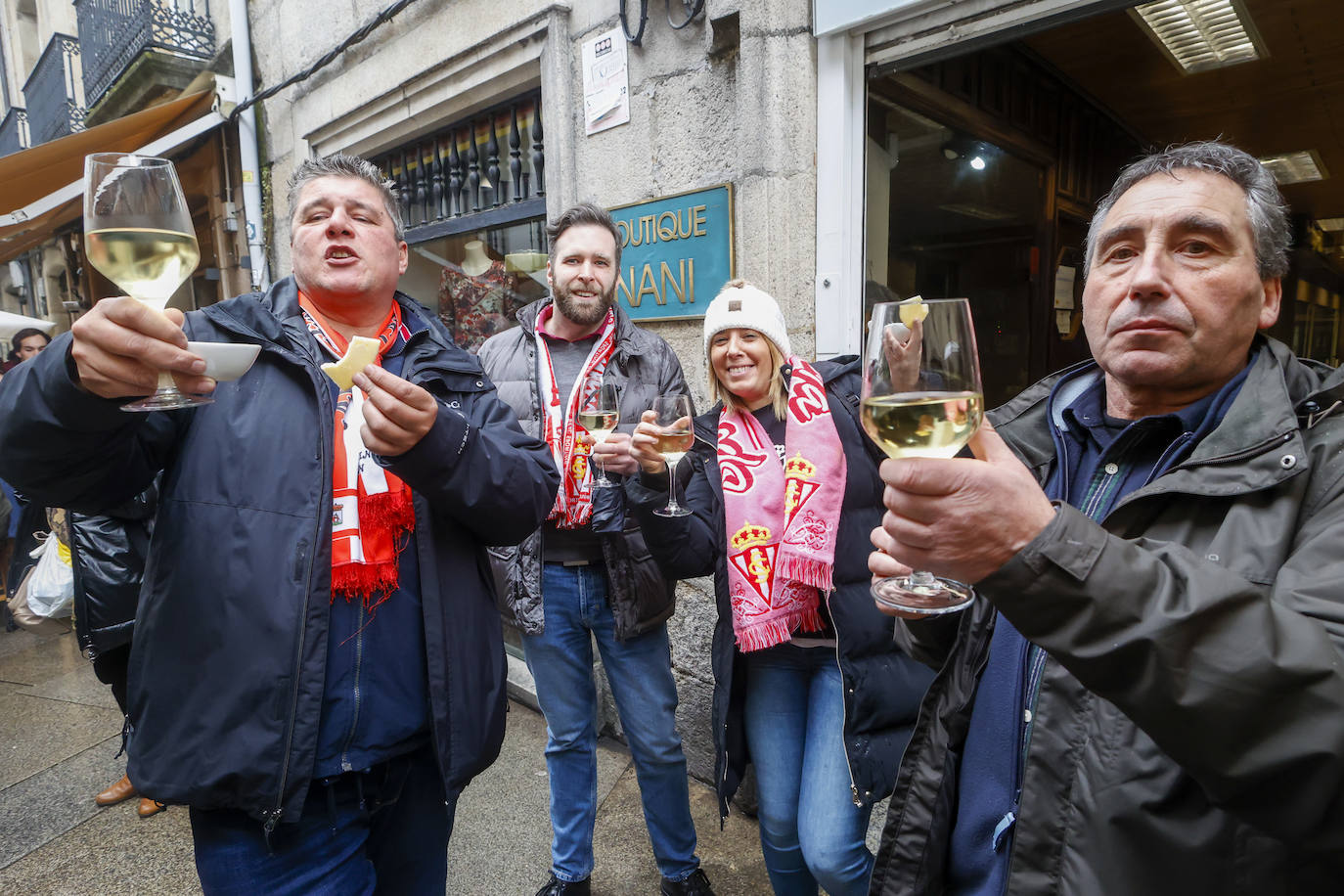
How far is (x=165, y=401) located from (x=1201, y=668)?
145 cm

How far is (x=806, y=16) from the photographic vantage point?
2885 mm

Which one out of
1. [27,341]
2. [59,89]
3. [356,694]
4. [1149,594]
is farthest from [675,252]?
[59,89]

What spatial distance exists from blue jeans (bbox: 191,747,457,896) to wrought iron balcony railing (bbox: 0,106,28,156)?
16610 millimetres

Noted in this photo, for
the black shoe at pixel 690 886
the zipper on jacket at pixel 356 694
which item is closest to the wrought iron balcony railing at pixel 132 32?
the zipper on jacket at pixel 356 694

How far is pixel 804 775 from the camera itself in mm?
2076

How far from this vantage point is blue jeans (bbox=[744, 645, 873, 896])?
6.46ft

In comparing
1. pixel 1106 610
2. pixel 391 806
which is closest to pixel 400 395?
pixel 391 806

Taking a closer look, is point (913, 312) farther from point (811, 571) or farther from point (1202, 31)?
point (1202, 31)

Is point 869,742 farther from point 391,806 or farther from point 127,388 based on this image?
point 127,388

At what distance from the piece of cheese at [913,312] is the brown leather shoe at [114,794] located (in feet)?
13.5

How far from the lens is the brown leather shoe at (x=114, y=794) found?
Result: 133 inches

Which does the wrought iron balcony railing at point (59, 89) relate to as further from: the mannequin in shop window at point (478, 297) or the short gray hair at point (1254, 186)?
the short gray hair at point (1254, 186)

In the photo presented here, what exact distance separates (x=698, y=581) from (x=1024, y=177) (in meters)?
4.06

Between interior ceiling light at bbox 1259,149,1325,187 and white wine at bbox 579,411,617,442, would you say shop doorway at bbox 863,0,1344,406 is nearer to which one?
interior ceiling light at bbox 1259,149,1325,187
